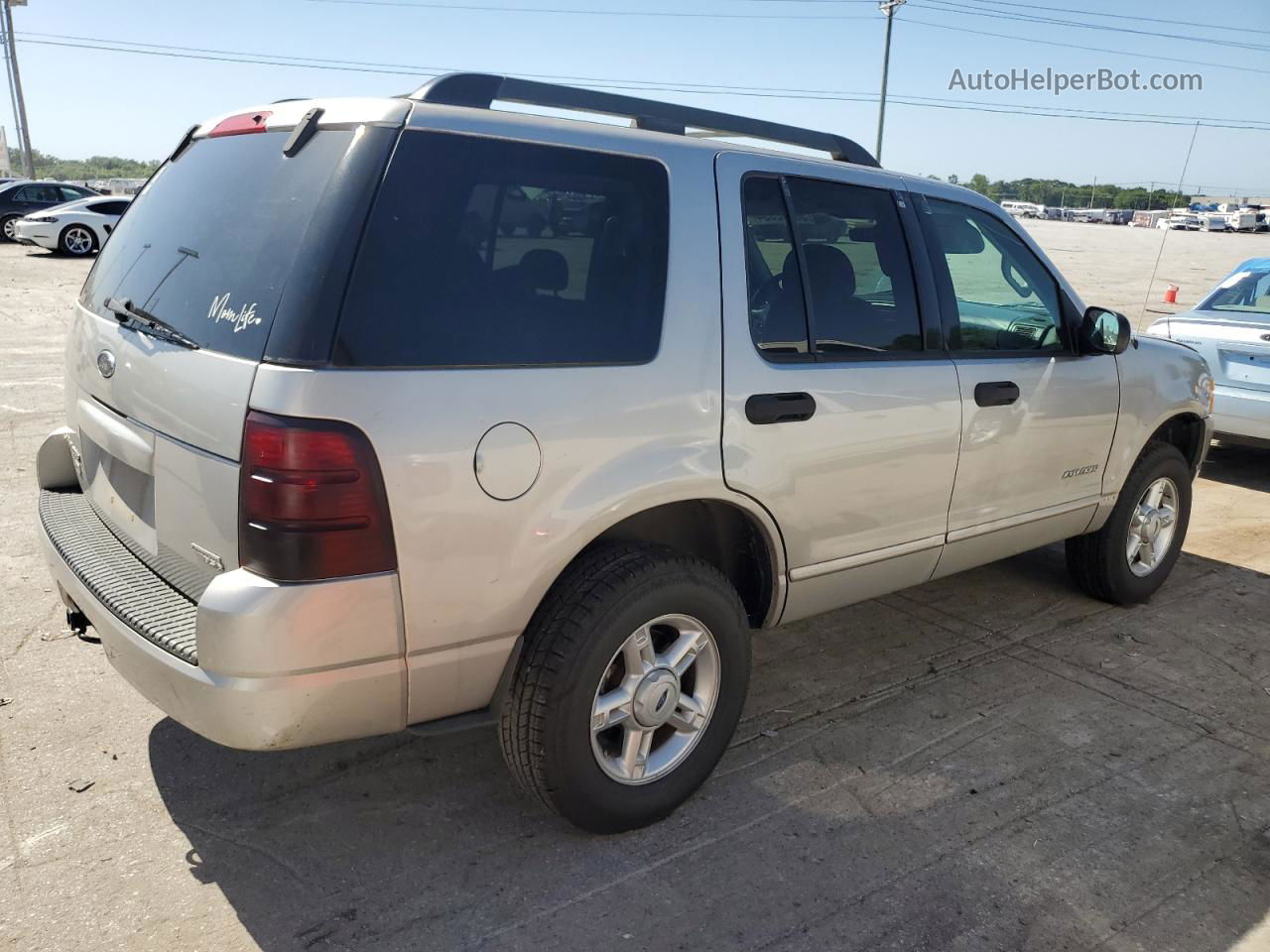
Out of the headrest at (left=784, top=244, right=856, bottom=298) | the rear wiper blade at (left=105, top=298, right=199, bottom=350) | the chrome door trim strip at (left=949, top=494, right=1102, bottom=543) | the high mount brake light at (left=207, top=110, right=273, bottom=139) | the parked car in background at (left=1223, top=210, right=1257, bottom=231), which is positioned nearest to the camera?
the rear wiper blade at (left=105, top=298, right=199, bottom=350)

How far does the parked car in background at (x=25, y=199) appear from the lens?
1003 inches

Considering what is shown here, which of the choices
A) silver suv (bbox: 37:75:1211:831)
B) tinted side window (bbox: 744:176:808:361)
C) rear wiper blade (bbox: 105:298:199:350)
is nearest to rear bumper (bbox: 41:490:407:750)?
silver suv (bbox: 37:75:1211:831)

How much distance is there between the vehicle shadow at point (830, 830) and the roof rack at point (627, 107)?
204 cm

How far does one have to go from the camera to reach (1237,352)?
289 inches

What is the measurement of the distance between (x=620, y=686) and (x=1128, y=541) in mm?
3147

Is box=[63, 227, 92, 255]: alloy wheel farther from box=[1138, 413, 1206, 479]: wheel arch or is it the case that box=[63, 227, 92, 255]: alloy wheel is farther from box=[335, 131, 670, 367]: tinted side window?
box=[335, 131, 670, 367]: tinted side window

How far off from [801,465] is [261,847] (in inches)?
76.6

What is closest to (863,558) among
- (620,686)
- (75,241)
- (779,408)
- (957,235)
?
(779,408)

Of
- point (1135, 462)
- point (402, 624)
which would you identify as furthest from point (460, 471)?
point (1135, 462)

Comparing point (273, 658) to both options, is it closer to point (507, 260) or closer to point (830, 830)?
point (507, 260)

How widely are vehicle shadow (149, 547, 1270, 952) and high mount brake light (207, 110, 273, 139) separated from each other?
1.95 m

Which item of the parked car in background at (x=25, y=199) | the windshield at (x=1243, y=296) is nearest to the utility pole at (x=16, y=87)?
the parked car in background at (x=25, y=199)

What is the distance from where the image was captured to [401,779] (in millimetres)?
3318

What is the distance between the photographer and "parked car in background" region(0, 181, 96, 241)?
25.5m
